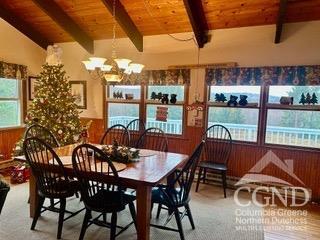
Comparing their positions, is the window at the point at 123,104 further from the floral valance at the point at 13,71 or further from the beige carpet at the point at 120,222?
the beige carpet at the point at 120,222

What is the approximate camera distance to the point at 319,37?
142 inches

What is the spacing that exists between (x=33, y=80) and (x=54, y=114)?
134 cm

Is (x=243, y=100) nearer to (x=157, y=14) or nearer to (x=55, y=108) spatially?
(x=157, y=14)

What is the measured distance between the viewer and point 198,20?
3.94 m

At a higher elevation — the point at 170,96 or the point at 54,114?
the point at 170,96

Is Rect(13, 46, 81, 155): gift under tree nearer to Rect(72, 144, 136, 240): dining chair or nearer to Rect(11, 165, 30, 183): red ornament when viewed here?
Rect(11, 165, 30, 183): red ornament

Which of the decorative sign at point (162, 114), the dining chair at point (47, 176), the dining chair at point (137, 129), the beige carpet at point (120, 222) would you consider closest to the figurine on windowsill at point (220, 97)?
the decorative sign at point (162, 114)

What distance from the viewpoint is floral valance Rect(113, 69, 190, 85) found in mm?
4406

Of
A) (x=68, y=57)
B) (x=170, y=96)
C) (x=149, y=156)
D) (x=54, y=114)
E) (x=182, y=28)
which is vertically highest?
(x=182, y=28)

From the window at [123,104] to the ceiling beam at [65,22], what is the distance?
3.28 ft

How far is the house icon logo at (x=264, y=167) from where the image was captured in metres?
3.85

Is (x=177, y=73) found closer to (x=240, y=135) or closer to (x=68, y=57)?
(x=240, y=135)

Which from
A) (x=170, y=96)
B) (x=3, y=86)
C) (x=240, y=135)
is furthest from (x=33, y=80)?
(x=240, y=135)

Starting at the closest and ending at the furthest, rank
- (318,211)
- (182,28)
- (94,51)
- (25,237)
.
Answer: (25,237)
(318,211)
(182,28)
(94,51)
